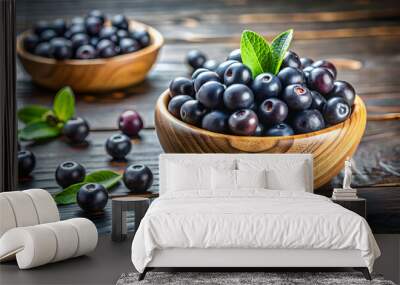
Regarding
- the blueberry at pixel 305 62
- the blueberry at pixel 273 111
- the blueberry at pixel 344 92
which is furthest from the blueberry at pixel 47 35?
the blueberry at pixel 344 92

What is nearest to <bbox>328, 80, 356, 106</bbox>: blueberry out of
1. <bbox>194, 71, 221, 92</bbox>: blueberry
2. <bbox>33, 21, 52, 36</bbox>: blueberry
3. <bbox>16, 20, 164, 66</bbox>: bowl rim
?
<bbox>194, 71, 221, 92</bbox>: blueberry

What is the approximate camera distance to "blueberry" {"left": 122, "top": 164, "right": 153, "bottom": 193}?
6512 millimetres

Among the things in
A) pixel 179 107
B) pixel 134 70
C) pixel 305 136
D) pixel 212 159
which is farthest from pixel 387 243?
pixel 134 70

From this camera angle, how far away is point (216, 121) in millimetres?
6004

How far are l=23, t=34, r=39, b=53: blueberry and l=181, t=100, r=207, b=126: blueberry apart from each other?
5.22 feet

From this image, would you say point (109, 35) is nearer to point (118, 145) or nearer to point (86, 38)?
point (86, 38)

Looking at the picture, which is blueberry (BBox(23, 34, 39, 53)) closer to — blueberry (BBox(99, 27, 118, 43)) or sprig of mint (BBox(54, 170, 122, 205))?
blueberry (BBox(99, 27, 118, 43))

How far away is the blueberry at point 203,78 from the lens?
20.0ft

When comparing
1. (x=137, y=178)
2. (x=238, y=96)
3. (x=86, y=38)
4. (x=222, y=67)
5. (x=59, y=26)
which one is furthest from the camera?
(x=59, y=26)

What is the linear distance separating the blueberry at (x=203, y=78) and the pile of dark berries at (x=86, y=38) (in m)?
0.81

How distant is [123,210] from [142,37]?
1573 millimetres

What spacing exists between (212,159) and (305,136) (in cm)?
73

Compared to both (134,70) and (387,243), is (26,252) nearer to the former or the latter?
(134,70)

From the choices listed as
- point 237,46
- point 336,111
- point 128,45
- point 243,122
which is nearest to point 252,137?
point 243,122
